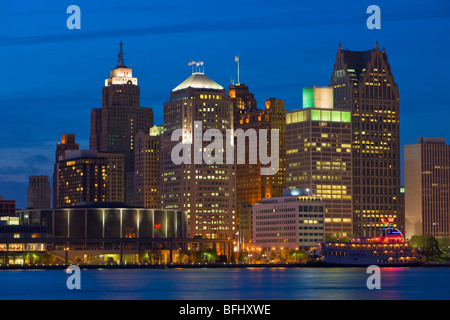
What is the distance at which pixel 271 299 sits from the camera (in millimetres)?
168000
